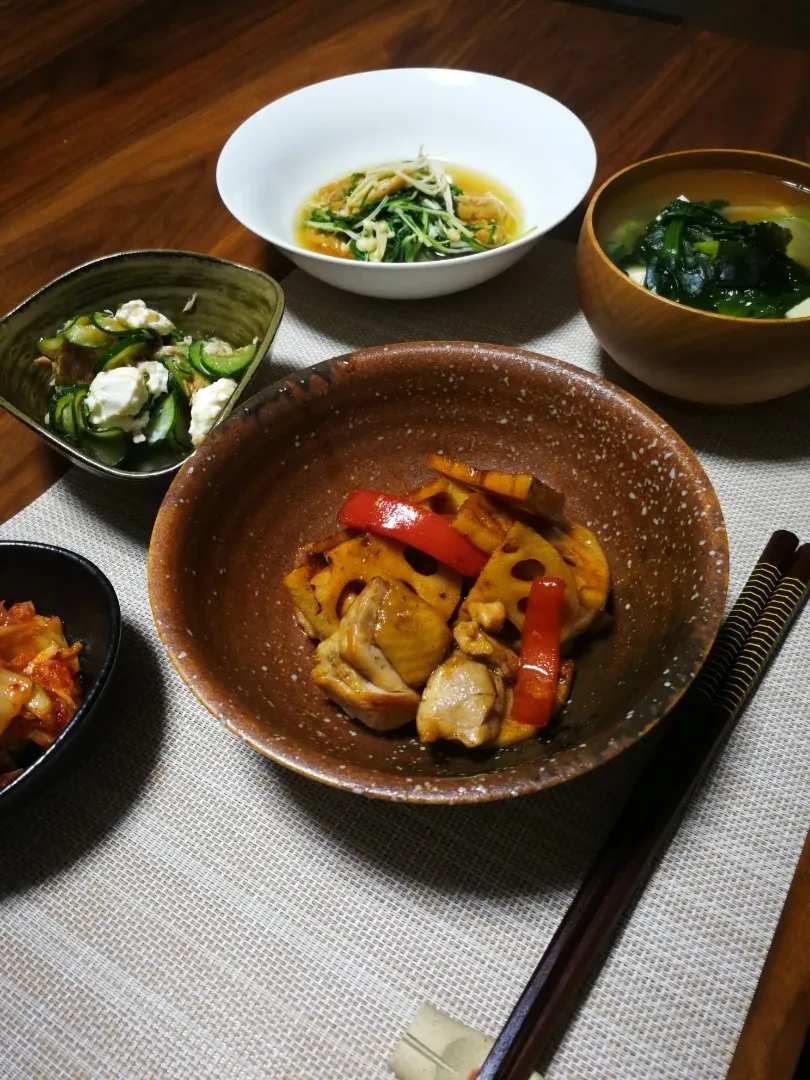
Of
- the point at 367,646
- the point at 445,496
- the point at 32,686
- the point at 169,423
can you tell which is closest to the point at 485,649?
the point at 367,646

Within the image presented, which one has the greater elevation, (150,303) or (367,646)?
(150,303)

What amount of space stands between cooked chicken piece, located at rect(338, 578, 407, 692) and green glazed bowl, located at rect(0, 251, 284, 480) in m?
0.48

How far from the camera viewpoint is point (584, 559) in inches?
41.0

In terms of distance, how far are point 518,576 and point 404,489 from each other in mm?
305

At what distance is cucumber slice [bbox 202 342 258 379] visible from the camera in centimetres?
132

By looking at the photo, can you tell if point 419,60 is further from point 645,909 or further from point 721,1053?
point 721,1053

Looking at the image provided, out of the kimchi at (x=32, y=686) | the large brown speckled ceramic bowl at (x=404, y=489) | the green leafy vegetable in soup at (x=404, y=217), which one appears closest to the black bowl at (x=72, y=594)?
the kimchi at (x=32, y=686)

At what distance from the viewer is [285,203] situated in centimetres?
174

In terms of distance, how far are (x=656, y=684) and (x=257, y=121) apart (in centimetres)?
157

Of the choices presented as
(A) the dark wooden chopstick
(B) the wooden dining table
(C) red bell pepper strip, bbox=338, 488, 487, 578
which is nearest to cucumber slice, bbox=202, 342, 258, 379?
(B) the wooden dining table

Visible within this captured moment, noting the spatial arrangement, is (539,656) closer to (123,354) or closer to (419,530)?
(419,530)

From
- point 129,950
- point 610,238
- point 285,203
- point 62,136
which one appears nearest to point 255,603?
point 129,950

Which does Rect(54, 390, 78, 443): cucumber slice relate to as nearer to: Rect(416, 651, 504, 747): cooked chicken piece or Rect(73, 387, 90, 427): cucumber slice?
Rect(73, 387, 90, 427): cucumber slice

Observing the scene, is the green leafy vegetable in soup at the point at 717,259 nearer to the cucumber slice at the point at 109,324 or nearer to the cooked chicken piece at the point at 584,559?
the cooked chicken piece at the point at 584,559
